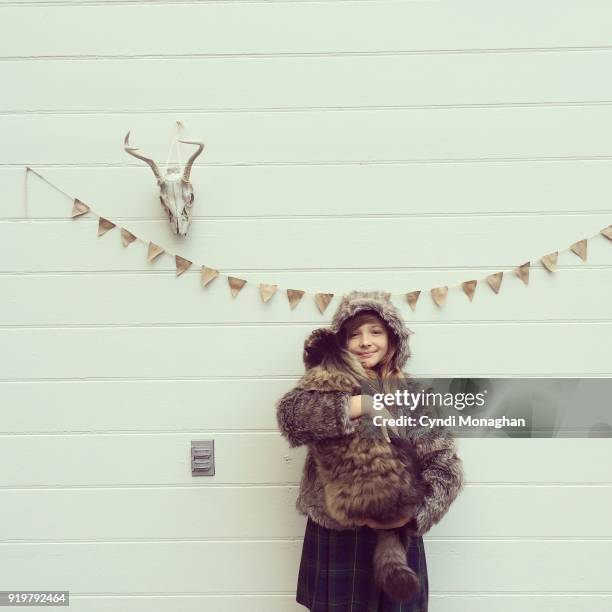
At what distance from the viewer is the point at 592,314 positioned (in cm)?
224

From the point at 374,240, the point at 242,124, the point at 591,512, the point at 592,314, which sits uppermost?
the point at 242,124

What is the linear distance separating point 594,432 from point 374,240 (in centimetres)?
103

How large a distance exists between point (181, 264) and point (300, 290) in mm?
429

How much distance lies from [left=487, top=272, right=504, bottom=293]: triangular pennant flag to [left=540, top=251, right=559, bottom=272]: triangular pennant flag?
154 millimetres

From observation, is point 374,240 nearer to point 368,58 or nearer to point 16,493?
point 368,58

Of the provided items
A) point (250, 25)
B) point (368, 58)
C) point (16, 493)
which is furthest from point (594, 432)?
point (16, 493)

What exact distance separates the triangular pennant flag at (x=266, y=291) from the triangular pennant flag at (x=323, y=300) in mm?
153

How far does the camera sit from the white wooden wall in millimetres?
2229

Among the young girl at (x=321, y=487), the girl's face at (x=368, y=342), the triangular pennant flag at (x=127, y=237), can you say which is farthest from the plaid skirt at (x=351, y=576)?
the triangular pennant flag at (x=127, y=237)

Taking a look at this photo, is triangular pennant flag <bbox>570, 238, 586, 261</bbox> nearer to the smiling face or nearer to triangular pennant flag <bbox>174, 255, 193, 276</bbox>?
the smiling face

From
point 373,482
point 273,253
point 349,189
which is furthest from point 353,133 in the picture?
point 373,482

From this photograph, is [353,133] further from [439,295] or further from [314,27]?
[439,295]

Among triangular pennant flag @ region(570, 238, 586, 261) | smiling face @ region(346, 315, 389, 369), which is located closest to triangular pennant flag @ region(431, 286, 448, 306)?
smiling face @ region(346, 315, 389, 369)

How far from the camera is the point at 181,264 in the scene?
225cm
